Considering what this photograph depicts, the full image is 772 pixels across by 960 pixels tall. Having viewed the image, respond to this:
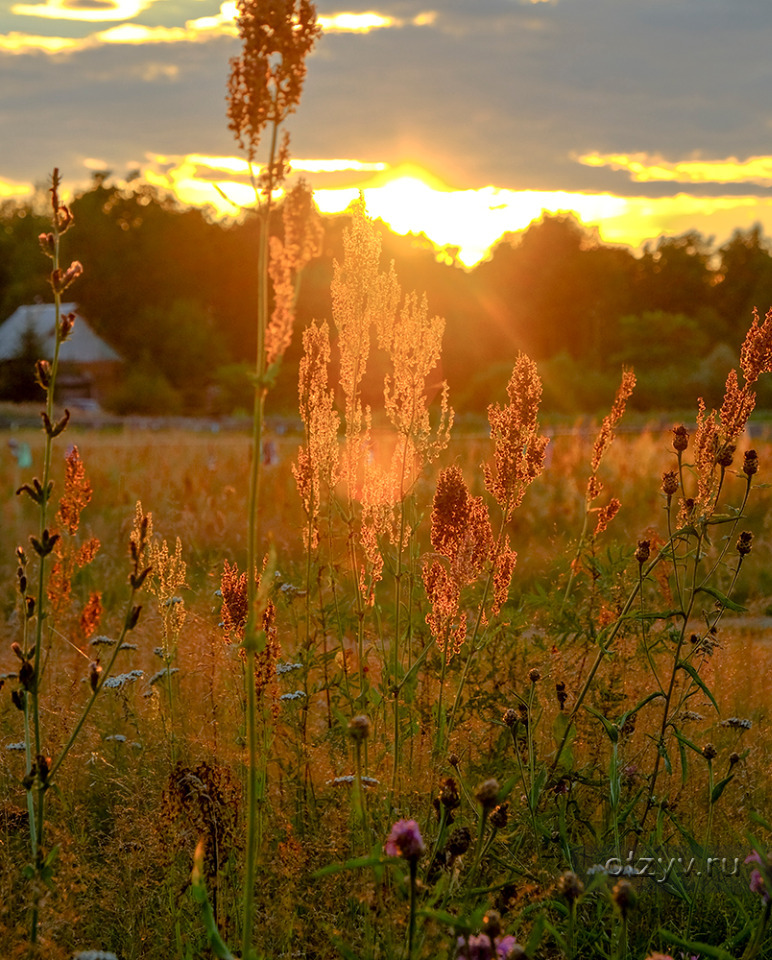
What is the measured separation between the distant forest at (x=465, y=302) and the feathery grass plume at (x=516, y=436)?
32389 mm

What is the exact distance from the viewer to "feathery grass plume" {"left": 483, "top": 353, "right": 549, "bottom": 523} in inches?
127

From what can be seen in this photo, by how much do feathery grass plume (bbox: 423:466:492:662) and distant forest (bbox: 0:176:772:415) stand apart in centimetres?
3249

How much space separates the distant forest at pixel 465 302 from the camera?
40.4 m

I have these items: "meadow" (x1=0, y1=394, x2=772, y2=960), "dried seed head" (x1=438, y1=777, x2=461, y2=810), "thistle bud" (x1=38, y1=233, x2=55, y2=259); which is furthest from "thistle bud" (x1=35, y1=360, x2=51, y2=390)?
"dried seed head" (x1=438, y1=777, x2=461, y2=810)

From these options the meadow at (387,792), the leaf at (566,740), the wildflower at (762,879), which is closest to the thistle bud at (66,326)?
the meadow at (387,792)

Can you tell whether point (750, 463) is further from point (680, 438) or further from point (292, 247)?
point (292, 247)

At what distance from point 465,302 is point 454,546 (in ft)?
153

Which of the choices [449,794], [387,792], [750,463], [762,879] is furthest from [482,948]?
[750,463]

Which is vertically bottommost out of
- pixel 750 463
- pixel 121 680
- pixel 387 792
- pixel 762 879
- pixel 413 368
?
pixel 121 680

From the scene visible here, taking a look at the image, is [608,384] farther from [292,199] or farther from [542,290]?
[292,199]

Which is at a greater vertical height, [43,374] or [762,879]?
[43,374]

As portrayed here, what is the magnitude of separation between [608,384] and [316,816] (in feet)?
127

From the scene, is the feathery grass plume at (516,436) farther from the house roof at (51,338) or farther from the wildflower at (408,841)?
the house roof at (51,338)

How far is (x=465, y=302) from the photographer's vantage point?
4891 cm
